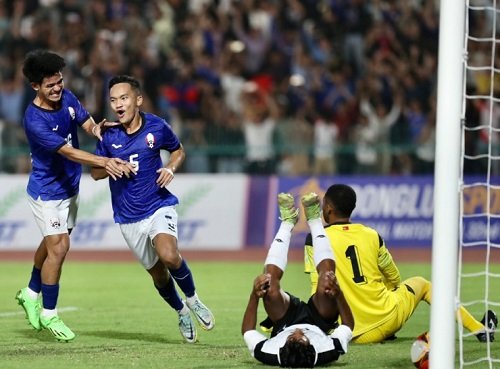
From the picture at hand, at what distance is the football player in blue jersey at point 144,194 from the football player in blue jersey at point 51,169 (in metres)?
0.16

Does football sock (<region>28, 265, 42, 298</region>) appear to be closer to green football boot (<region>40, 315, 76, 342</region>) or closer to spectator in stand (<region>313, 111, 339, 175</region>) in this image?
green football boot (<region>40, 315, 76, 342</region>)

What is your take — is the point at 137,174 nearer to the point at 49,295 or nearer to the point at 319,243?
the point at 49,295

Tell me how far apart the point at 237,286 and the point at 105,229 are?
4291 millimetres

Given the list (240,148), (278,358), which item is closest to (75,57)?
(240,148)

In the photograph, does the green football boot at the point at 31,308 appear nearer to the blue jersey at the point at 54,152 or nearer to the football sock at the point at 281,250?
the blue jersey at the point at 54,152

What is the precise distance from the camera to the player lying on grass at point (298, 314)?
7.41m

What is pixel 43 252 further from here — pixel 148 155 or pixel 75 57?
pixel 75 57

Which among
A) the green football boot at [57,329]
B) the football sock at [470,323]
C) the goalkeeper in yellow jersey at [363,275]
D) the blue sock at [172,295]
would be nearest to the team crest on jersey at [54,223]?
the green football boot at [57,329]

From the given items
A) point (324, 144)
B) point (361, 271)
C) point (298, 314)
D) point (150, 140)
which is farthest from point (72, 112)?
point (324, 144)

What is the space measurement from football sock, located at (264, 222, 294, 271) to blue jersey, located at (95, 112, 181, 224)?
4.93ft

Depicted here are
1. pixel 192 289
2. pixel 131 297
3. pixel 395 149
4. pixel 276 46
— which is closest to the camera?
pixel 192 289

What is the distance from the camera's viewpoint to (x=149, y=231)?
9039 mm

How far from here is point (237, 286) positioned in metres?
13.8

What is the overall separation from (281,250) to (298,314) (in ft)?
1.52
